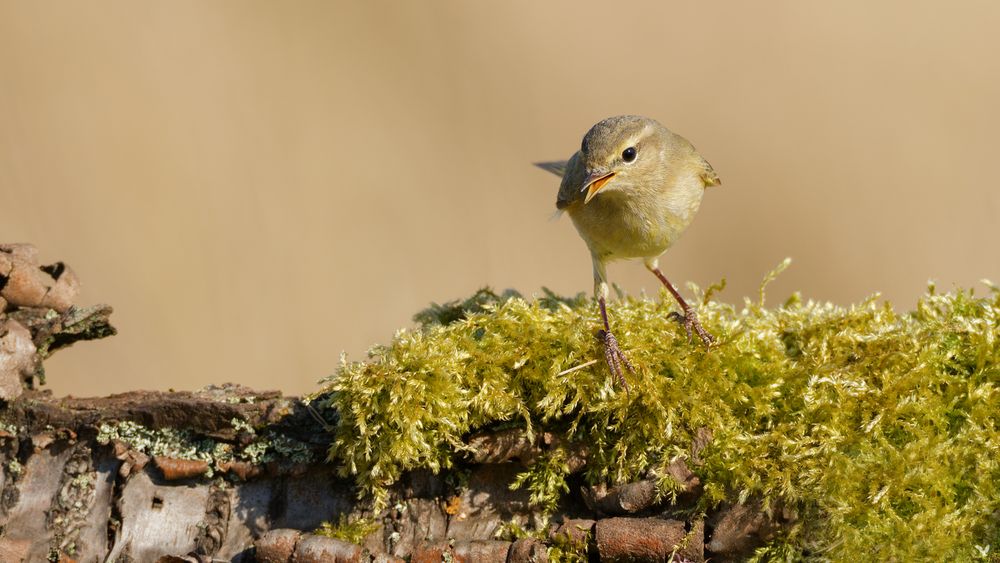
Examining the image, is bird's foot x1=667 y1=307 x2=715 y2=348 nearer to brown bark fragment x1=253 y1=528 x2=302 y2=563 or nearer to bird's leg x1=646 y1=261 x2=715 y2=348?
bird's leg x1=646 y1=261 x2=715 y2=348

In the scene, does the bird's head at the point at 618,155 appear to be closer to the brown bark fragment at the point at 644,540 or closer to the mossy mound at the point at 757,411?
the mossy mound at the point at 757,411

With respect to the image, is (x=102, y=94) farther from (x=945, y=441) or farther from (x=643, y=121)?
(x=945, y=441)

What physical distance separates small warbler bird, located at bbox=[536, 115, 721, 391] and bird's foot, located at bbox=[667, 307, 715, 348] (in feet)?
0.81

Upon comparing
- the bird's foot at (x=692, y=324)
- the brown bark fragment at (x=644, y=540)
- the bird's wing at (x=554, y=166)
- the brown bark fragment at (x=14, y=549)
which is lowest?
the brown bark fragment at (x=14, y=549)

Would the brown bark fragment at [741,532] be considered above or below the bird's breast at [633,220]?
below

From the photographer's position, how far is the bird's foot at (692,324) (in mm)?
2893

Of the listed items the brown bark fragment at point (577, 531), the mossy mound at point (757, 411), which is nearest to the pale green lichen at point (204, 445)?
the mossy mound at point (757, 411)

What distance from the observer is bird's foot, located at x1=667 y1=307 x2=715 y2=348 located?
2.89 metres

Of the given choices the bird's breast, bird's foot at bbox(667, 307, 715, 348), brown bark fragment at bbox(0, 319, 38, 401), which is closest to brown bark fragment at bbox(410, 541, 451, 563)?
bird's foot at bbox(667, 307, 715, 348)

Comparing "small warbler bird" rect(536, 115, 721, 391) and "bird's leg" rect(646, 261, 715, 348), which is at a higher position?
"small warbler bird" rect(536, 115, 721, 391)

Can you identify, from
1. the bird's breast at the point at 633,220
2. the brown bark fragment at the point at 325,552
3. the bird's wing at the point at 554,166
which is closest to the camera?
the brown bark fragment at the point at 325,552

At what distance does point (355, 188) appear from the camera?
6.89 metres

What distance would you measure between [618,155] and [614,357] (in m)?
1.16

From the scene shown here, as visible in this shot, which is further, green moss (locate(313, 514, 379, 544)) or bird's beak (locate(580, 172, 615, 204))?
bird's beak (locate(580, 172, 615, 204))
